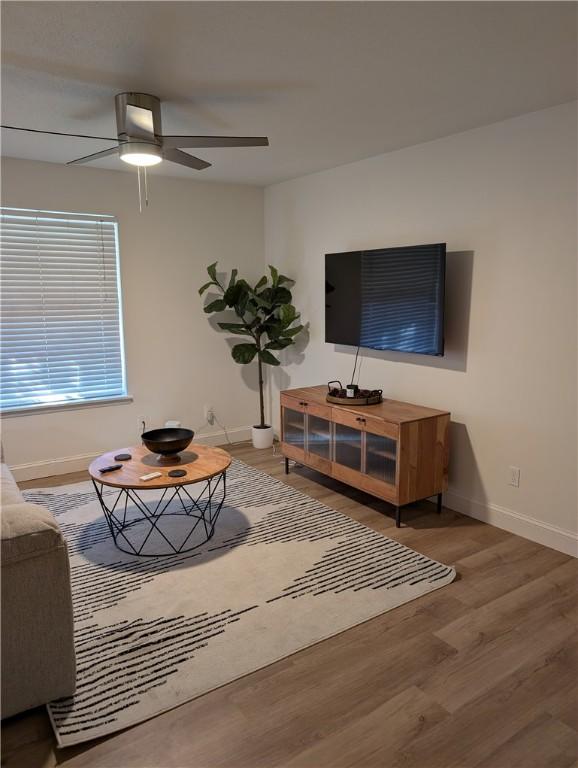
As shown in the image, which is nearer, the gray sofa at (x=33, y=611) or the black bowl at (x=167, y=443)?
the gray sofa at (x=33, y=611)

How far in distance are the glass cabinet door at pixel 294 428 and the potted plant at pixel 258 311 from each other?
0.73m

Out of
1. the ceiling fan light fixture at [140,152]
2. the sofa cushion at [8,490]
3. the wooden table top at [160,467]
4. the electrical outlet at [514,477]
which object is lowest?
the electrical outlet at [514,477]

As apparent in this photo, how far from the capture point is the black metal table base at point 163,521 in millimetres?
3180

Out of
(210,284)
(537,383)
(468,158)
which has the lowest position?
(537,383)

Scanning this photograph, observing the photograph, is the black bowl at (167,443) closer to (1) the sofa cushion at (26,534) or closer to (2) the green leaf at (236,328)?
(1) the sofa cushion at (26,534)

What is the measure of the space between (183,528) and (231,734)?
1666 mm

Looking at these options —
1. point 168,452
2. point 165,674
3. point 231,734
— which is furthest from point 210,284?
point 231,734

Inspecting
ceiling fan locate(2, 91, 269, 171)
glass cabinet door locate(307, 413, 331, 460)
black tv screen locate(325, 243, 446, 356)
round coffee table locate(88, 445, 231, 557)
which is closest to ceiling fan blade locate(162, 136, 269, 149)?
ceiling fan locate(2, 91, 269, 171)

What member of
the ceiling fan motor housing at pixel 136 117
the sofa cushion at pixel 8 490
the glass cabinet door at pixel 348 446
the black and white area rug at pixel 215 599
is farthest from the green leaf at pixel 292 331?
the sofa cushion at pixel 8 490

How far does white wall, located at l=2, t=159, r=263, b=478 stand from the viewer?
4328 mm

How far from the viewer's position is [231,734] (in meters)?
1.84

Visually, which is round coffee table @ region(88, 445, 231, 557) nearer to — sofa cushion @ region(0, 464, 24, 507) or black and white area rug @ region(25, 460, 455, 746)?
black and white area rug @ region(25, 460, 455, 746)

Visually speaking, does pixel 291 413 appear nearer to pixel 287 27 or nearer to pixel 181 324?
pixel 181 324

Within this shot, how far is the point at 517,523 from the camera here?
10.9 feet
